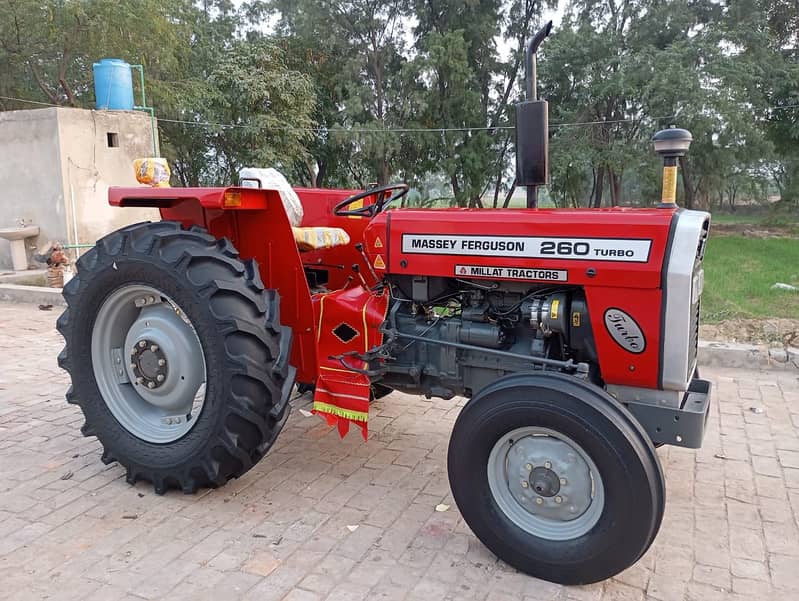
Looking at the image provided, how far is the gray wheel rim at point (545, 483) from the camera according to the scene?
7.78 ft

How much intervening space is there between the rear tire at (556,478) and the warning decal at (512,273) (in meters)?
0.46

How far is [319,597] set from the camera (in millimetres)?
2338

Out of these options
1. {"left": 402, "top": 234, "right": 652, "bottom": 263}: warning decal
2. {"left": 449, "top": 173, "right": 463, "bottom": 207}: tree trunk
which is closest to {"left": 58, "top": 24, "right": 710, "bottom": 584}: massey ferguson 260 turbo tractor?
{"left": 402, "top": 234, "right": 652, "bottom": 263}: warning decal

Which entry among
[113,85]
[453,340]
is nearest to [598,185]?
[113,85]

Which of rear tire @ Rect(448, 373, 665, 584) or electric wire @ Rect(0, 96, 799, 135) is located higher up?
electric wire @ Rect(0, 96, 799, 135)

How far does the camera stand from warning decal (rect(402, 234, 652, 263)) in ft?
8.08

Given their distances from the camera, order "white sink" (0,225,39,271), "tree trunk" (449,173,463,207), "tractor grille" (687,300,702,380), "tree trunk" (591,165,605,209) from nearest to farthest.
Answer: "tractor grille" (687,300,702,380)
"white sink" (0,225,39,271)
"tree trunk" (591,165,605,209)
"tree trunk" (449,173,463,207)

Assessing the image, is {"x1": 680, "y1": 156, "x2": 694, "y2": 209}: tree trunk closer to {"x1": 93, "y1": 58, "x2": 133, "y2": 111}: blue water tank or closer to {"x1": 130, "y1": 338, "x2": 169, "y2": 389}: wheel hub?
{"x1": 93, "y1": 58, "x2": 133, "y2": 111}: blue water tank

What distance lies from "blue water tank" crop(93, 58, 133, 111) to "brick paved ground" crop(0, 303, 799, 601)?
9.41 metres

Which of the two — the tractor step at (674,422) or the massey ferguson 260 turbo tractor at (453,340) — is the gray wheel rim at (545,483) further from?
the tractor step at (674,422)

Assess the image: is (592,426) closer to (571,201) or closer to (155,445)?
(155,445)

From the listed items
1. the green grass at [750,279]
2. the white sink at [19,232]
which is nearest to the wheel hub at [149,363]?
the green grass at [750,279]

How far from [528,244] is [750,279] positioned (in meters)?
7.66

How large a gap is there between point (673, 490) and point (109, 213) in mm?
11512
